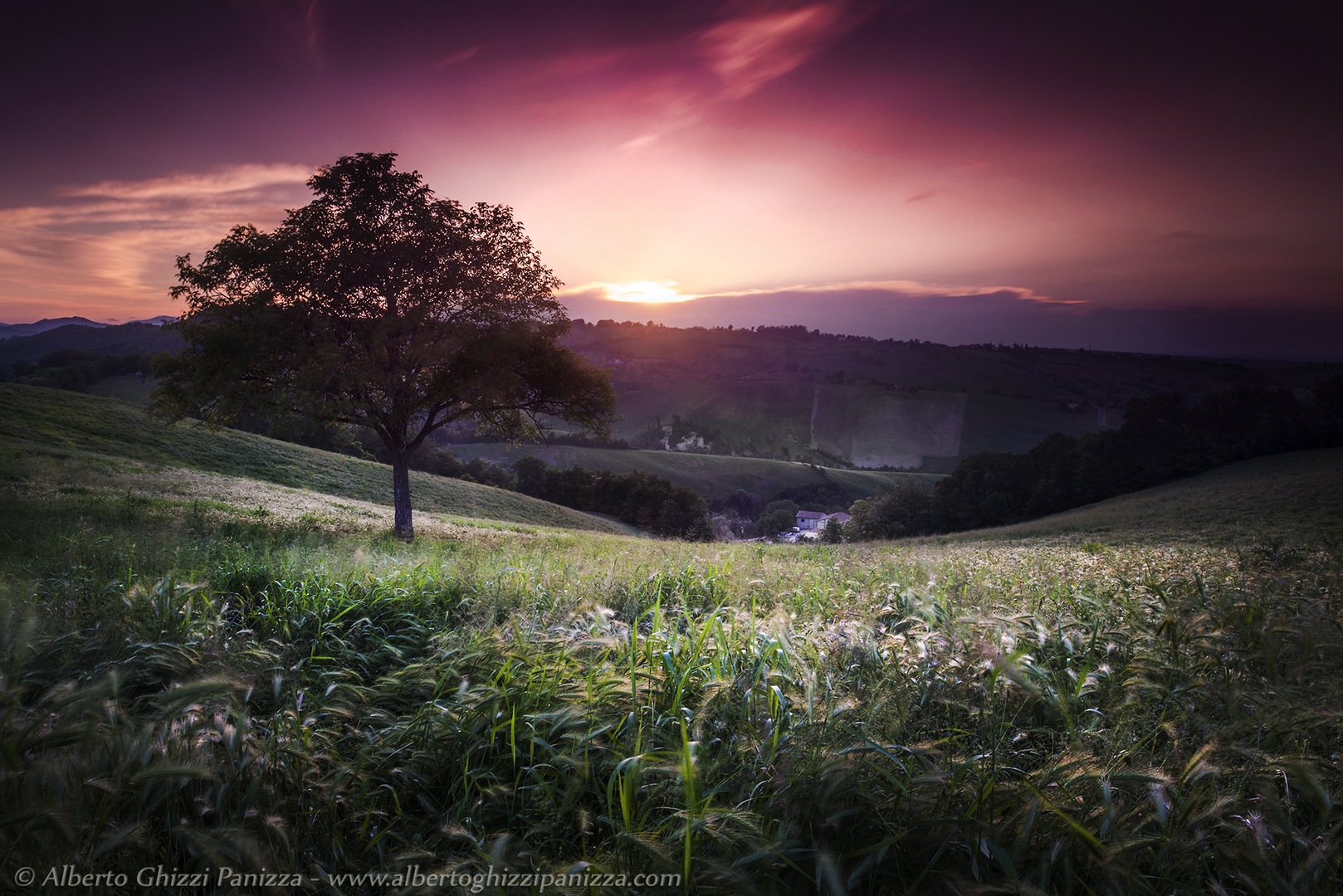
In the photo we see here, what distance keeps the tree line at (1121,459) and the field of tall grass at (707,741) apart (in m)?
51.9

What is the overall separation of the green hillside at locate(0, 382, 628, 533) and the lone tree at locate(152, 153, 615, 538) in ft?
37.1

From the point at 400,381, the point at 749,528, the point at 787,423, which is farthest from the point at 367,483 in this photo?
the point at 787,423

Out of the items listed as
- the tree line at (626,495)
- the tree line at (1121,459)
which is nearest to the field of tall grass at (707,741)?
the tree line at (626,495)

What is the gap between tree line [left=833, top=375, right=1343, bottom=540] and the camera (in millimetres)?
→ 49156

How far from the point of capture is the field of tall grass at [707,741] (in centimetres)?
193

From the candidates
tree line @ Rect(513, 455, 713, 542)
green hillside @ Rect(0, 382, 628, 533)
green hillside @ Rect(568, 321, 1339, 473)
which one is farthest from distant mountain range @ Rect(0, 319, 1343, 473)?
green hillside @ Rect(0, 382, 628, 533)

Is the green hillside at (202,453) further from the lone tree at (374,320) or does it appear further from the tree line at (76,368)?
the tree line at (76,368)

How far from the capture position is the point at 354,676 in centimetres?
399

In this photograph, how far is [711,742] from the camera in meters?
2.64

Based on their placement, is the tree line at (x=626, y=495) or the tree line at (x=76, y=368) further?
the tree line at (x=76, y=368)

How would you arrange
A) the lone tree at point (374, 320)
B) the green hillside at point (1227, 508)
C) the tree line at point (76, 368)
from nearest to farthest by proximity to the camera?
the lone tree at point (374, 320) → the green hillside at point (1227, 508) → the tree line at point (76, 368)

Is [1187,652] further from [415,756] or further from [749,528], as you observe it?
[749,528]

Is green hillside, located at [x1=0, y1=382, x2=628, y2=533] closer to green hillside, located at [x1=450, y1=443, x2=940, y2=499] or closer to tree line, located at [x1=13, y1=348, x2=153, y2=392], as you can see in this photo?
tree line, located at [x1=13, y1=348, x2=153, y2=392]

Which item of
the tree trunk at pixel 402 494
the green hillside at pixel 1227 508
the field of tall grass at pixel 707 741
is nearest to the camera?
the field of tall grass at pixel 707 741
